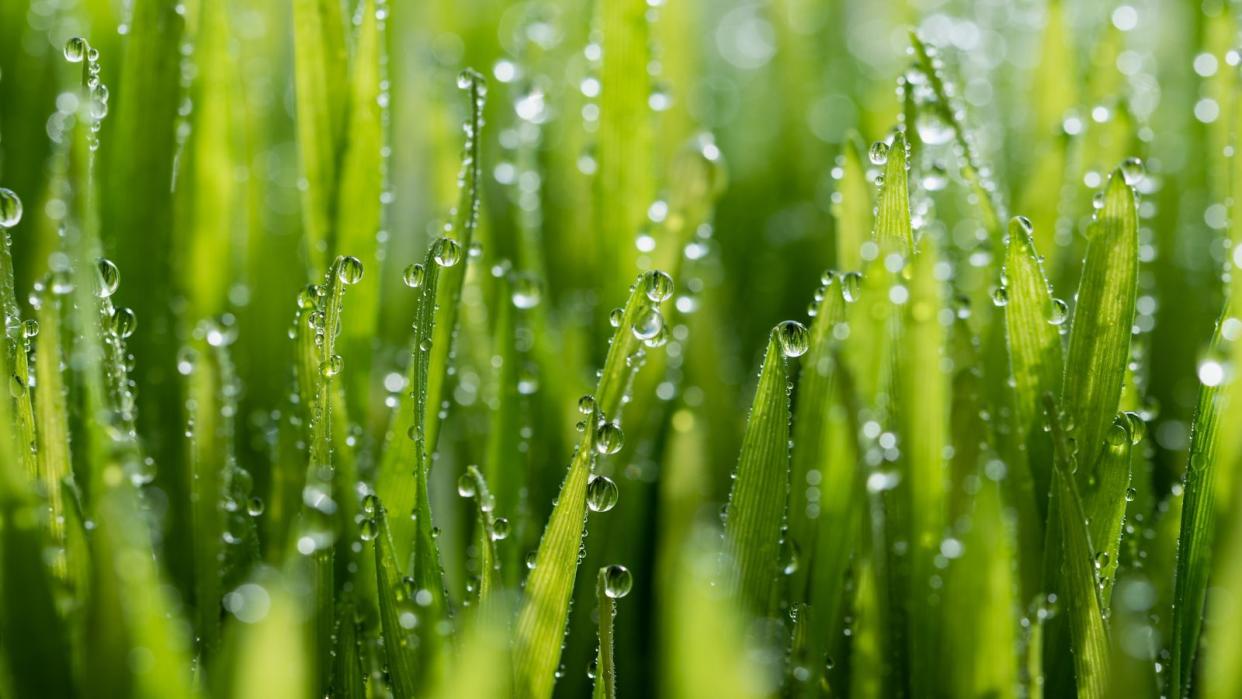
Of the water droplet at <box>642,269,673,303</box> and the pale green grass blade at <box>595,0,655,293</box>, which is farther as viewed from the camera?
the pale green grass blade at <box>595,0,655,293</box>

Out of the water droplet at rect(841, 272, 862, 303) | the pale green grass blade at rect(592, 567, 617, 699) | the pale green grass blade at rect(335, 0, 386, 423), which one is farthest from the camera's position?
the pale green grass blade at rect(335, 0, 386, 423)

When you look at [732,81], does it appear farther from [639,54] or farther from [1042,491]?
[1042,491]

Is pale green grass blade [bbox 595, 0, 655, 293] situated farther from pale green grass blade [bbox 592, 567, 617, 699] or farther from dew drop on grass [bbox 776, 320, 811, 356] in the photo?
pale green grass blade [bbox 592, 567, 617, 699]

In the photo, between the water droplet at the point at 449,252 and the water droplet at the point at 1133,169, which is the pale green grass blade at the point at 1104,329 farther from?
the water droplet at the point at 449,252

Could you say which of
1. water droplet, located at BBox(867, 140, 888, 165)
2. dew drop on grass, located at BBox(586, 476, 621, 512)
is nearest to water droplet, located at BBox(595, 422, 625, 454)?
dew drop on grass, located at BBox(586, 476, 621, 512)

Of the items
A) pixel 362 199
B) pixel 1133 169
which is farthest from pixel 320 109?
pixel 1133 169

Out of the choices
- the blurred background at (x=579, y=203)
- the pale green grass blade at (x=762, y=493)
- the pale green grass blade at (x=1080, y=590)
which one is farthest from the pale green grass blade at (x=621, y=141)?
the pale green grass blade at (x=1080, y=590)

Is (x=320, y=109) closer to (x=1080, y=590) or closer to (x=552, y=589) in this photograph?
(x=552, y=589)
